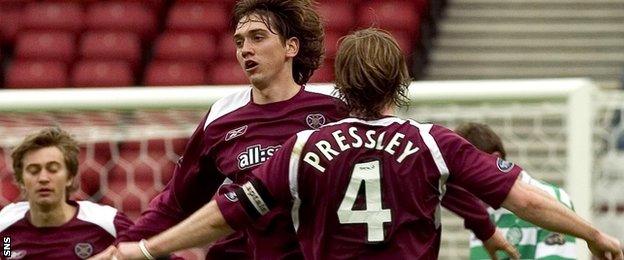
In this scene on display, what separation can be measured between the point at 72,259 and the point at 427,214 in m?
2.15

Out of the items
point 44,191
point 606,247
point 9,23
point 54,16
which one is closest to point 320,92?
point 606,247

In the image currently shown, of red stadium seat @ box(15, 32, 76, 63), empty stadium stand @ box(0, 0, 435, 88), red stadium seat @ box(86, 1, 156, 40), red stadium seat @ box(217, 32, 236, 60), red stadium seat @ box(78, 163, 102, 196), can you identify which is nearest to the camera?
red stadium seat @ box(78, 163, 102, 196)

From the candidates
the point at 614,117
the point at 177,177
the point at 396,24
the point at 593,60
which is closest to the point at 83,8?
the point at 396,24

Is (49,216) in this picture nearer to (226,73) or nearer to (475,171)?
(475,171)

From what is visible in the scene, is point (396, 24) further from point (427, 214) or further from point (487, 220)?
point (427, 214)

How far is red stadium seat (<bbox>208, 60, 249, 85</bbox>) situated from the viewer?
986cm

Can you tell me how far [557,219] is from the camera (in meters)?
4.02

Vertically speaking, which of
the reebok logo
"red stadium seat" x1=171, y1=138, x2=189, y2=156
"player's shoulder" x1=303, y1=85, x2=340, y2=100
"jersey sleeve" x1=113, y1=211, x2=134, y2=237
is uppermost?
"player's shoulder" x1=303, y1=85, x2=340, y2=100

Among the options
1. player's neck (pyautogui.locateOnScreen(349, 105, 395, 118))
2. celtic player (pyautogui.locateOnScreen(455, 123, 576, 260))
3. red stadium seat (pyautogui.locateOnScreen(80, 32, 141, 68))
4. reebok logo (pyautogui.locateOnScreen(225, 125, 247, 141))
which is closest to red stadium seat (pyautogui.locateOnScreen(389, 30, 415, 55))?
red stadium seat (pyautogui.locateOnScreen(80, 32, 141, 68))

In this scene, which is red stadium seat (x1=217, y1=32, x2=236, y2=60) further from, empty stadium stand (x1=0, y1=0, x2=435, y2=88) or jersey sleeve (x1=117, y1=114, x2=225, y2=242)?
jersey sleeve (x1=117, y1=114, x2=225, y2=242)

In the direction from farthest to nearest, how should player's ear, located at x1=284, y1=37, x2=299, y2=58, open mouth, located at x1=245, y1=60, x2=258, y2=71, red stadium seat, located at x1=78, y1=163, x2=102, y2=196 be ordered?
red stadium seat, located at x1=78, y1=163, x2=102, y2=196 → player's ear, located at x1=284, y1=37, x2=299, y2=58 → open mouth, located at x1=245, y1=60, x2=258, y2=71

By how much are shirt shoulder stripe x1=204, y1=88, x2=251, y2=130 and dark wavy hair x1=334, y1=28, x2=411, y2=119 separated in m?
0.67

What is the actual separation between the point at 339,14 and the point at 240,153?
5.73 m

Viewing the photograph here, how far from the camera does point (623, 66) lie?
10461mm
